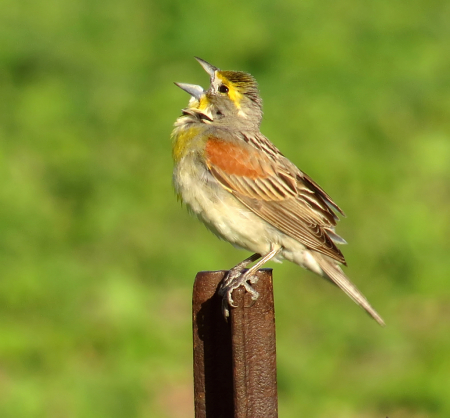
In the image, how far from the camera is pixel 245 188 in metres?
6.87

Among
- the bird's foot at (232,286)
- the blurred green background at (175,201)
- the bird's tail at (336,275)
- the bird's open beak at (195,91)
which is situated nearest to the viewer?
the bird's foot at (232,286)

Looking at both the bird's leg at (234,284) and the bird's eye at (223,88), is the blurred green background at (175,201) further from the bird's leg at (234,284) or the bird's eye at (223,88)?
the bird's leg at (234,284)

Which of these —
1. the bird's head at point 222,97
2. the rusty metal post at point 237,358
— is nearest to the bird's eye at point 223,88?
the bird's head at point 222,97

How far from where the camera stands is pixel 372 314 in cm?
656

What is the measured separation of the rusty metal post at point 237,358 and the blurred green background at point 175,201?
4.04 meters

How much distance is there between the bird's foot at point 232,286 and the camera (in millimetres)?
4574

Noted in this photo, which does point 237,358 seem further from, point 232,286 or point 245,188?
point 245,188

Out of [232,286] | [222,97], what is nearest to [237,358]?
Result: [232,286]

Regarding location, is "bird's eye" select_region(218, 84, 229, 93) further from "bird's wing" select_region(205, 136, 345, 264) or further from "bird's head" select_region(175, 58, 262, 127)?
"bird's wing" select_region(205, 136, 345, 264)

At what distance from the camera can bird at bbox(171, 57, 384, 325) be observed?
6.72 m

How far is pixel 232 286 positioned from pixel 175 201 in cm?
689

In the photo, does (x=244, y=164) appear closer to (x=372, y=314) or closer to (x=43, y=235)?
(x=372, y=314)

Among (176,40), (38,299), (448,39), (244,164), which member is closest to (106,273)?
(38,299)

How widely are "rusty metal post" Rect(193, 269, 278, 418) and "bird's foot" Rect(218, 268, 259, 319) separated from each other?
0.09ft
